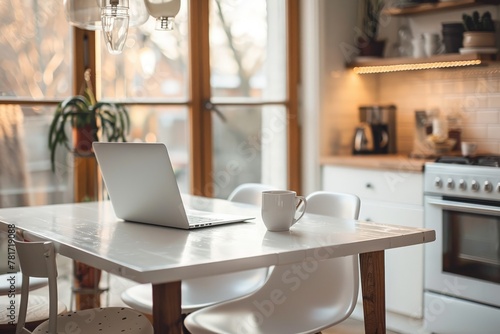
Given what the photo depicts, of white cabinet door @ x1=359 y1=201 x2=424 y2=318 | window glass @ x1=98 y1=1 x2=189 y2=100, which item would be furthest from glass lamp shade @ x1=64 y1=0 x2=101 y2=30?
white cabinet door @ x1=359 y1=201 x2=424 y2=318

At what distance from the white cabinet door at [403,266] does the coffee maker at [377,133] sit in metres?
0.55

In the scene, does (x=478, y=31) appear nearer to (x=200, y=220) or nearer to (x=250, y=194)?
(x=250, y=194)

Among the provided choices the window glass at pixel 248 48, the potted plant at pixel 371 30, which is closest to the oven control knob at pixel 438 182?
the potted plant at pixel 371 30

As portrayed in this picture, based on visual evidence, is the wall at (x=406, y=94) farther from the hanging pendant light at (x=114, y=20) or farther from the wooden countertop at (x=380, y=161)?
the hanging pendant light at (x=114, y=20)

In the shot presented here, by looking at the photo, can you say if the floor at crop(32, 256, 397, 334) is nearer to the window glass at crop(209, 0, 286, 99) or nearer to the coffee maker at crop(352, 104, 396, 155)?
the coffee maker at crop(352, 104, 396, 155)

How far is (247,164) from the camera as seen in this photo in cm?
466

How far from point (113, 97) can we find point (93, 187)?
1.64 ft

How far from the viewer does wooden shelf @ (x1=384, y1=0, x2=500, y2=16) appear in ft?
13.4

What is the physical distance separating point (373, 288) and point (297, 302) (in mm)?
306

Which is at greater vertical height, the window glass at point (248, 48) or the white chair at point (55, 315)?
the window glass at point (248, 48)

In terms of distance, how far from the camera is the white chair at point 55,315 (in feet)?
7.23

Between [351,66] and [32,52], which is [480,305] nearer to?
[351,66]

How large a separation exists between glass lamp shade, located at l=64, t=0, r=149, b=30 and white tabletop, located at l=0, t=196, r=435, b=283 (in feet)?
2.35

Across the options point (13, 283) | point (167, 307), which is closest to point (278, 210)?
point (167, 307)
